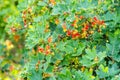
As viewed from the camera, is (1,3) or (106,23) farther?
(1,3)

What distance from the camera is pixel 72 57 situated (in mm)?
1985

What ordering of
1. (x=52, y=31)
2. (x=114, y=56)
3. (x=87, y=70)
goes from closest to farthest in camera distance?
(x=87, y=70), (x=114, y=56), (x=52, y=31)

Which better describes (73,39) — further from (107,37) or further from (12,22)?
(12,22)

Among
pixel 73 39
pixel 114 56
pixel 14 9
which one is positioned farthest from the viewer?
pixel 14 9

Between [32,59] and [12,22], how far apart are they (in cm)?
52

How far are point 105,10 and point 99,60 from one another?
36cm

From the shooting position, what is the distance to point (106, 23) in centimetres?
201

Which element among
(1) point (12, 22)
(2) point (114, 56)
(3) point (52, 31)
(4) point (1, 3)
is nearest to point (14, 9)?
Result: (4) point (1, 3)

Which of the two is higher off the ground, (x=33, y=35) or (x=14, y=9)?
(x=33, y=35)

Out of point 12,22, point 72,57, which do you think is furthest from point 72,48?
point 12,22

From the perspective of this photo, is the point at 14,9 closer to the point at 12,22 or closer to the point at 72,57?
the point at 12,22

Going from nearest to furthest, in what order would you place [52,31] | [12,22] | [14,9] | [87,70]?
[87,70] < [52,31] < [12,22] < [14,9]

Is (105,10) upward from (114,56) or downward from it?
upward

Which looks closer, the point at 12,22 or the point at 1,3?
the point at 12,22
